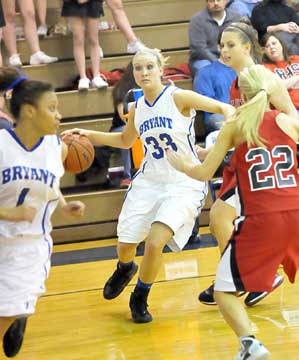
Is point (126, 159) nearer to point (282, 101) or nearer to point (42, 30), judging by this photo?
point (42, 30)

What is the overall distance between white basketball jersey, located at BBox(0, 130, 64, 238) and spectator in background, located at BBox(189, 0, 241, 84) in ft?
15.2

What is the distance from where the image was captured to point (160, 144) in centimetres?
539

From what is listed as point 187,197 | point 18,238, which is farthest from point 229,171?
point 18,238

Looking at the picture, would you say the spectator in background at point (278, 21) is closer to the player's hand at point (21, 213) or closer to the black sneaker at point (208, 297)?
the black sneaker at point (208, 297)

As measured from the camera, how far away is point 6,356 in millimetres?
4797

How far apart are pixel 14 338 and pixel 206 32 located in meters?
4.87

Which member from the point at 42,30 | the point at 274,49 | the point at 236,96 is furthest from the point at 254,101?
the point at 42,30

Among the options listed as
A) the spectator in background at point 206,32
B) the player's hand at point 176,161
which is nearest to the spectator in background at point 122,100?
the spectator in background at point 206,32

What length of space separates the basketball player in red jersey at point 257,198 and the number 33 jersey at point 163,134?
3.80 ft

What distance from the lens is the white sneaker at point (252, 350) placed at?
4035 millimetres

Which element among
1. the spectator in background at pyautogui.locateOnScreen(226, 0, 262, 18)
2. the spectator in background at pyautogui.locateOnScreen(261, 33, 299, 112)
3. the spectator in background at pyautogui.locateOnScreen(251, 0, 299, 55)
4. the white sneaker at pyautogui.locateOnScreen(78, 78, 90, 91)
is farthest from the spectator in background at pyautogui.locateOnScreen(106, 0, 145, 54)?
the spectator in background at pyautogui.locateOnScreen(261, 33, 299, 112)

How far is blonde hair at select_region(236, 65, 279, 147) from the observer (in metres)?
4.07

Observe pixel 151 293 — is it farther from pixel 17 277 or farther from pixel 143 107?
pixel 17 277

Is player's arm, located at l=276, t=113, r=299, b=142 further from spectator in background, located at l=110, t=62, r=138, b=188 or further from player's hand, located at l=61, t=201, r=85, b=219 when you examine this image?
spectator in background, located at l=110, t=62, r=138, b=188
